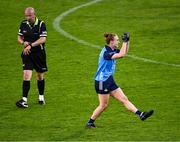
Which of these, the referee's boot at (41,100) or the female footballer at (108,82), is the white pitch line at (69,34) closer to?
the referee's boot at (41,100)

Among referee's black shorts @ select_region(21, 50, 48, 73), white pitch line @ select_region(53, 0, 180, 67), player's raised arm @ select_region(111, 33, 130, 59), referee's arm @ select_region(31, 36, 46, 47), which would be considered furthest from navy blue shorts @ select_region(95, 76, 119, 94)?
white pitch line @ select_region(53, 0, 180, 67)

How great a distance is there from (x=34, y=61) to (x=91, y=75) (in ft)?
11.5

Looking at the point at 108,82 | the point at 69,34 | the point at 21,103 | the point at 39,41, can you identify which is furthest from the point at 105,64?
the point at 69,34

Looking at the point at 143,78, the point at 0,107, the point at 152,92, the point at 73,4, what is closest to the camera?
the point at 0,107

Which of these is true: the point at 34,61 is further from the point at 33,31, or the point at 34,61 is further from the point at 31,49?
the point at 33,31

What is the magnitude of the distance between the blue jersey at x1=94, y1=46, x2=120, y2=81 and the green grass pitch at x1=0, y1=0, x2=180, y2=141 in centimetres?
114

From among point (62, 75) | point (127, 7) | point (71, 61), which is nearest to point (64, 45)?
point (71, 61)

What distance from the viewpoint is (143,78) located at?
20.9 meters

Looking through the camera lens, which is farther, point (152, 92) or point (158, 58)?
point (158, 58)

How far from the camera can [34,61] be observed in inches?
722

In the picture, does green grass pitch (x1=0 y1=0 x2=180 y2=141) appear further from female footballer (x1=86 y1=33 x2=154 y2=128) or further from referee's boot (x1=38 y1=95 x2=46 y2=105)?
female footballer (x1=86 y1=33 x2=154 y2=128)

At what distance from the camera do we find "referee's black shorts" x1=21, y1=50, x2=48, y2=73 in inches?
717

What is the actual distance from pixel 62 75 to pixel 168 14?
8.41 metres

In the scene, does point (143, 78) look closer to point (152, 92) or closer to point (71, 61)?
Result: point (152, 92)
